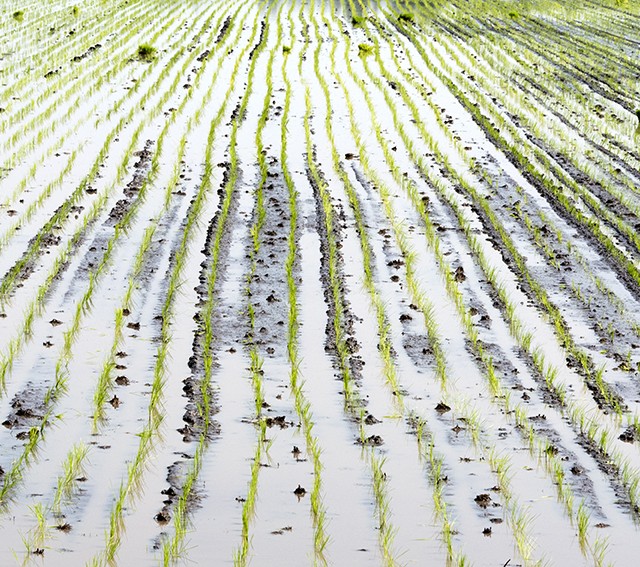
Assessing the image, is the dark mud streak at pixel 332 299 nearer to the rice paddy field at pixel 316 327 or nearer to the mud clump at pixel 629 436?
the rice paddy field at pixel 316 327

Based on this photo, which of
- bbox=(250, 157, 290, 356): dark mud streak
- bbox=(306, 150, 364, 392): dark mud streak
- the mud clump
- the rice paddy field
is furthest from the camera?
bbox=(250, 157, 290, 356): dark mud streak

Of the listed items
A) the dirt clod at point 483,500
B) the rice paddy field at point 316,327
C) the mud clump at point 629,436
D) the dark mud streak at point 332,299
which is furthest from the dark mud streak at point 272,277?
the mud clump at point 629,436

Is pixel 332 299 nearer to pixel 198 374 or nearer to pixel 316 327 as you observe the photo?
pixel 316 327

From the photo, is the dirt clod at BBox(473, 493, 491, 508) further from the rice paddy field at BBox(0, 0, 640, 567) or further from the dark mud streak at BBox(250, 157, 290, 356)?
the dark mud streak at BBox(250, 157, 290, 356)

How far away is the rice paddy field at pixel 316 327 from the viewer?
363cm

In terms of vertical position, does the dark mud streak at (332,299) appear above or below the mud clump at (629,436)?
below

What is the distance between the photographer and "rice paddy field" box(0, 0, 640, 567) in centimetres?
363

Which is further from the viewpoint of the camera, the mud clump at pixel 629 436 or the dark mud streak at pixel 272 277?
the dark mud streak at pixel 272 277

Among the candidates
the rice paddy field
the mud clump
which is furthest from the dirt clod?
the mud clump

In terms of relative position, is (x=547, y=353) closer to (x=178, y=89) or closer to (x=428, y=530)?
(x=428, y=530)

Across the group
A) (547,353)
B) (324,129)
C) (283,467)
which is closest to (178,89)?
(324,129)

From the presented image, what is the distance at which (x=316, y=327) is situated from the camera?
17.8 ft

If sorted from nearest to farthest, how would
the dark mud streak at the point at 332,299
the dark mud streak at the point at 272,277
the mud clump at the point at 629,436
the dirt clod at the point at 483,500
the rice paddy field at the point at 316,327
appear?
the rice paddy field at the point at 316,327
the dirt clod at the point at 483,500
the mud clump at the point at 629,436
the dark mud streak at the point at 332,299
the dark mud streak at the point at 272,277

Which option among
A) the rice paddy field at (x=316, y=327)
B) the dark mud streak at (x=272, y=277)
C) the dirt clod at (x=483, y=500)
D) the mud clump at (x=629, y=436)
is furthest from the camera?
the dark mud streak at (x=272, y=277)
